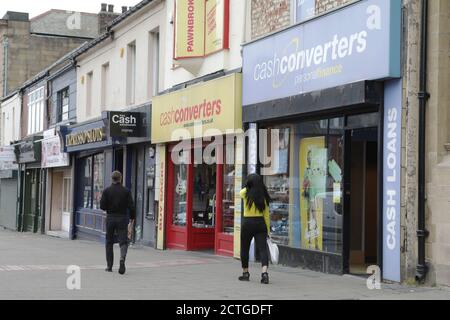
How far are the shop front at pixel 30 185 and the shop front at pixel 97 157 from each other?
4.28 m

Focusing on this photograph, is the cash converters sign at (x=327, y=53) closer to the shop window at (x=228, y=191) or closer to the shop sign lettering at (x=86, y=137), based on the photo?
the shop window at (x=228, y=191)

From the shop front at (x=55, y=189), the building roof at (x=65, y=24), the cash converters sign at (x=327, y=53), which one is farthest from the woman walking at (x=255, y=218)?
the building roof at (x=65, y=24)

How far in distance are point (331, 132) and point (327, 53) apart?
54.5 inches

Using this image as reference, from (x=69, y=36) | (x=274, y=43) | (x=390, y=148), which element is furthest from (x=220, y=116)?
(x=69, y=36)

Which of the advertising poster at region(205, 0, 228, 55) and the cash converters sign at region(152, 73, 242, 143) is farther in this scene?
the advertising poster at region(205, 0, 228, 55)

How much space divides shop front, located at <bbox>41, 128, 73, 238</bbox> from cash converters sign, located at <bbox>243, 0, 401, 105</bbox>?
586 inches

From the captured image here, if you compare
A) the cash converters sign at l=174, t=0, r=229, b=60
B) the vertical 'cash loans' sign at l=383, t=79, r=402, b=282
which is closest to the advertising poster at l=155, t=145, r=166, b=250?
the cash converters sign at l=174, t=0, r=229, b=60

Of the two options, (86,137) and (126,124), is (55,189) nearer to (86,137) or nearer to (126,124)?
(86,137)

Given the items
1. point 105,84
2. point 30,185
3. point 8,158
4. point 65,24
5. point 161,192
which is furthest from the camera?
point 65,24

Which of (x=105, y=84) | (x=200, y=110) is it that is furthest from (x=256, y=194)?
(x=105, y=84)

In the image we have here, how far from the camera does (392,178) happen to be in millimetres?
9828

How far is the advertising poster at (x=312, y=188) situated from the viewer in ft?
39.1

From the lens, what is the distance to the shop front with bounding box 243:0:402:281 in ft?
32.5
